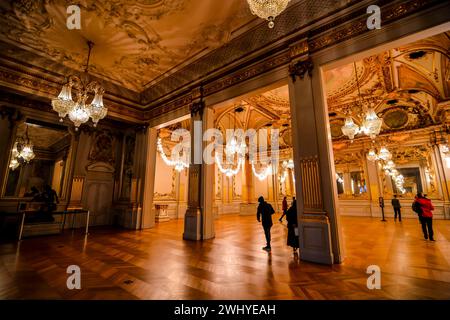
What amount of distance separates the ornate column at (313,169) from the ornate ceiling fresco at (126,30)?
227 cm

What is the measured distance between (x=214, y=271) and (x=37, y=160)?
27.5ft

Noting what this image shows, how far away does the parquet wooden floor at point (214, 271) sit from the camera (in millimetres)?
2549

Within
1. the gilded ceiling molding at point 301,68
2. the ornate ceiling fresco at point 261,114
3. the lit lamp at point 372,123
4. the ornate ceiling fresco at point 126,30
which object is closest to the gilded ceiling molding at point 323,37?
the gilded ceiling molding at point 301,68

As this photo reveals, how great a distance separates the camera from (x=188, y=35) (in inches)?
221

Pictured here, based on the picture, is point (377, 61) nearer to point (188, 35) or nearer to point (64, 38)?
point (188, 35)

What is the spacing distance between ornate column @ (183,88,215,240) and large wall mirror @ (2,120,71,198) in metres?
5.60

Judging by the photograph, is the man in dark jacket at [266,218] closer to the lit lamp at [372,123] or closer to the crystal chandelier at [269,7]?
the crystal chandelier at [269,7]

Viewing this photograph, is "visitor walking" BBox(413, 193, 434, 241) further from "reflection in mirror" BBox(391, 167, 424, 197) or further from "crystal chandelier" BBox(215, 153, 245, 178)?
"crystal chandelier" BBox(215, 153, 245, 178)

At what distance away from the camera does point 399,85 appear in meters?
8.71

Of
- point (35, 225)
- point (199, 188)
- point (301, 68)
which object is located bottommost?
point (35, 225)

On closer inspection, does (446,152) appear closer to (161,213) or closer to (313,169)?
(313,169)

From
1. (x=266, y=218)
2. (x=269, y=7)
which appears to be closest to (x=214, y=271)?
(x=266, y=218)
